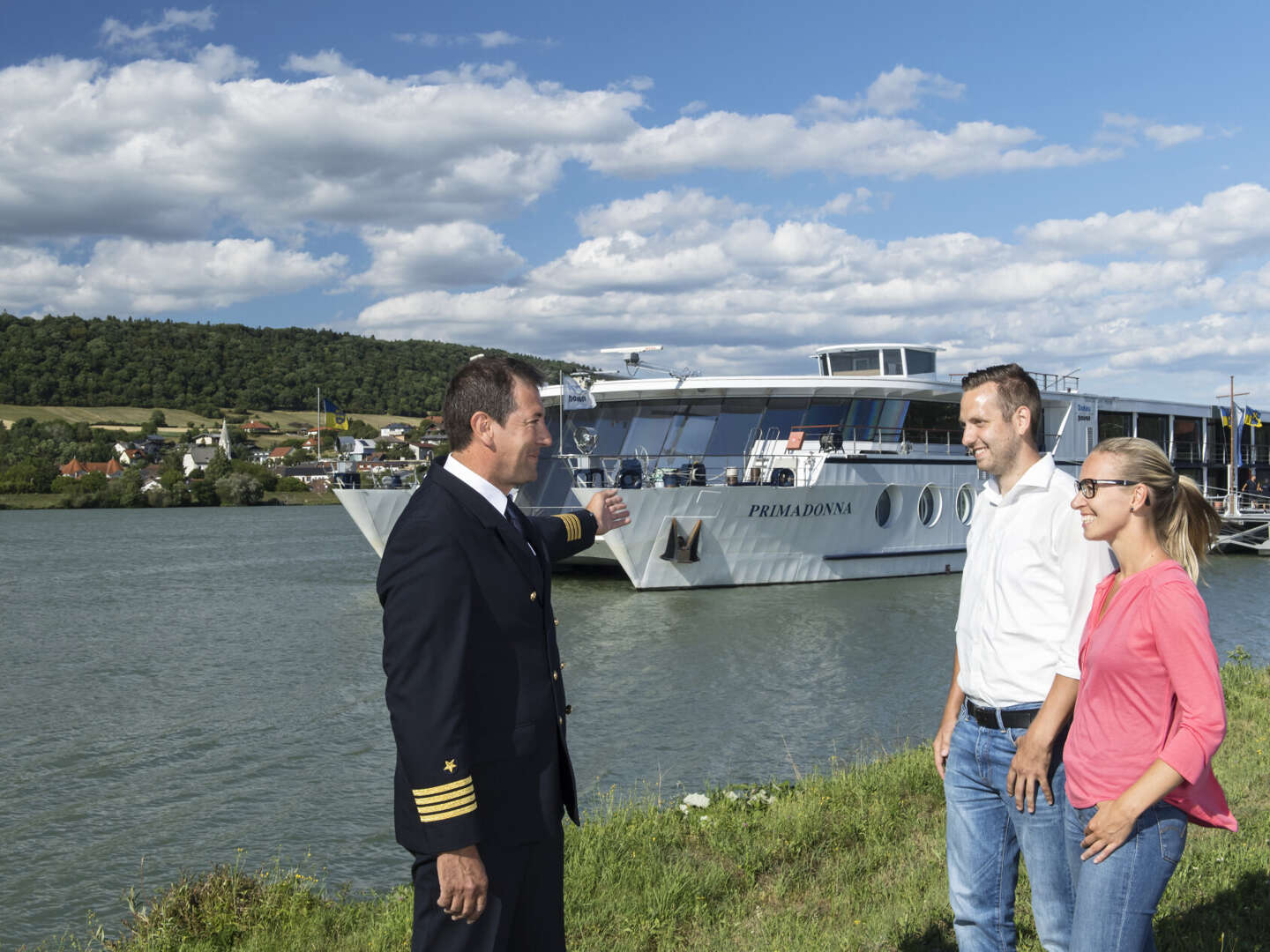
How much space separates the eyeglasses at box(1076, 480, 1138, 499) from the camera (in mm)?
2223

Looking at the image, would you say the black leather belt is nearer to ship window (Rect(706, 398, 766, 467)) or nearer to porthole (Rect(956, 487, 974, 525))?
ship window (Rect(706, 398, 766, 467))

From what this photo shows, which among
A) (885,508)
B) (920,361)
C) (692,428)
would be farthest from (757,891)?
(920,361)

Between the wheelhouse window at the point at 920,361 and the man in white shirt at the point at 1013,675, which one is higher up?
the wheelhouse window at the point at 920,361

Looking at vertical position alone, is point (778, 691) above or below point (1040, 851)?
below

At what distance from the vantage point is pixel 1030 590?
8.66ft

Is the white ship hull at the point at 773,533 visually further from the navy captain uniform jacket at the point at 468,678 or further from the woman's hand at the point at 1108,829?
the woman's hand at the point at 1108,829

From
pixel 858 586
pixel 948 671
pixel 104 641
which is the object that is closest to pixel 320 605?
pixel 104 641

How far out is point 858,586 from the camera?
784 inches

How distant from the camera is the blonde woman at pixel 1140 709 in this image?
202 centimetres

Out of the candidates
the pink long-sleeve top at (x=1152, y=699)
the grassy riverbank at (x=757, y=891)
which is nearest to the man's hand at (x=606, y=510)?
the pink long-sleeve top at (x=1152, y=699)

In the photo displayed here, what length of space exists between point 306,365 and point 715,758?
10163 centimetres

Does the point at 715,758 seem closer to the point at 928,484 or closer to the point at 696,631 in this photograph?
the point at 696,631

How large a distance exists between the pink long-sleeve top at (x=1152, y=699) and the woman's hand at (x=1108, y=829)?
71 millimetres

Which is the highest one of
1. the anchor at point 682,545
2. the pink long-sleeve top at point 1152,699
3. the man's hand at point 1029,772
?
the pink long-sleeve top at point 1152,699
